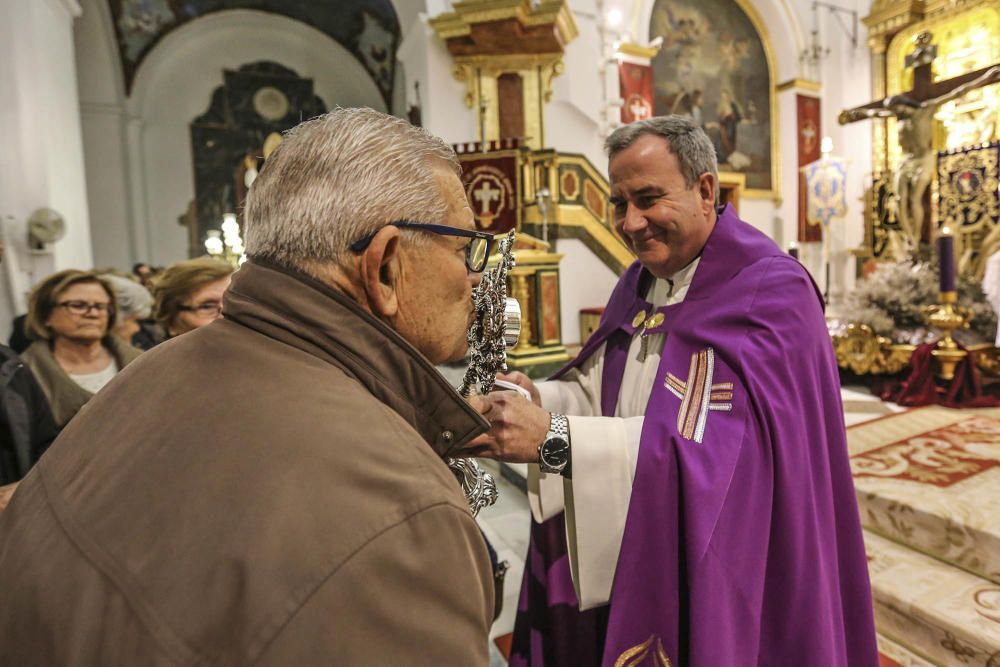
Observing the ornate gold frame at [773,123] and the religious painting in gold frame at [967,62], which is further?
the ornate gold frame at [773,123]

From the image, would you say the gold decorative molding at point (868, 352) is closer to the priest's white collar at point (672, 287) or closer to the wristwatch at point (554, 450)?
the priest's white collar at point (672, 287)

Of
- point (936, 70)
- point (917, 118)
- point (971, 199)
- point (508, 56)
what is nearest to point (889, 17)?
point (936, 70)

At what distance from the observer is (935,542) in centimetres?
246

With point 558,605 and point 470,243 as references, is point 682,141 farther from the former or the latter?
point 558,605

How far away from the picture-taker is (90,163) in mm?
10250

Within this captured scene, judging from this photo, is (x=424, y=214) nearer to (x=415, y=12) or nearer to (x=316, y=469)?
(x=316, y=469)

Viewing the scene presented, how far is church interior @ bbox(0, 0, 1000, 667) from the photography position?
121 inches

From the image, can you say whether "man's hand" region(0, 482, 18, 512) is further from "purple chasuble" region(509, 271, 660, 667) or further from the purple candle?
the purple candle

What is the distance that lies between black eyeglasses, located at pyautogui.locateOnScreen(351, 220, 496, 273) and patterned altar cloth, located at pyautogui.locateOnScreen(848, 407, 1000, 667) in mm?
2108

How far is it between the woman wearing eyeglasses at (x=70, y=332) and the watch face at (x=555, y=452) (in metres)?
2.03

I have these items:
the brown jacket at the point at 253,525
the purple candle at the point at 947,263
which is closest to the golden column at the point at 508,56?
the purple candle at the point at 947,263

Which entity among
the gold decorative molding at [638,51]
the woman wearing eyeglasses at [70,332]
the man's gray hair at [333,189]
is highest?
the gold decorative molding at [638,51]

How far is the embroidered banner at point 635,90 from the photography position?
9680mm

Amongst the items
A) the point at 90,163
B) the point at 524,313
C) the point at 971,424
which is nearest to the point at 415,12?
the point at 524,313
